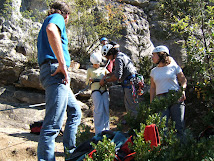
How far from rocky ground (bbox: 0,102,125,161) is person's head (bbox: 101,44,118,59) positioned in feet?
6.93

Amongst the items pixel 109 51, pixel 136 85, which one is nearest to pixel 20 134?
pixel 109 51

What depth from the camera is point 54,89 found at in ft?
9.32

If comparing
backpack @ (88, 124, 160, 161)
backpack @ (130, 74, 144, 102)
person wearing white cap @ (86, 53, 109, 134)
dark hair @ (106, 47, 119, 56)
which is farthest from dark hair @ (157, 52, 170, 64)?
backpack @ (88, 124, 160, 161)

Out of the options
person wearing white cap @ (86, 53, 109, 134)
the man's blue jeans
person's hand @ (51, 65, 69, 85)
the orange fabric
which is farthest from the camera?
person wearing white cap @ (86, 53, 109, 134)

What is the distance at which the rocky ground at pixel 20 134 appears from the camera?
4.22 metres

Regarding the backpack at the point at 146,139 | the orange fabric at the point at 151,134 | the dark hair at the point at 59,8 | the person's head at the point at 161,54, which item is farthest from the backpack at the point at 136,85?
the orange fabric at the point at 151,134

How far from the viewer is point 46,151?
273 cm

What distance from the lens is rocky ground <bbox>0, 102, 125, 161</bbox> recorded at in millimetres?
4217

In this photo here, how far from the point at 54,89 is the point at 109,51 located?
2621 millimetres

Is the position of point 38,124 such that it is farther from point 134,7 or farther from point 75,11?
point 134,7

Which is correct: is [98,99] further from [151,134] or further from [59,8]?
[151,134]

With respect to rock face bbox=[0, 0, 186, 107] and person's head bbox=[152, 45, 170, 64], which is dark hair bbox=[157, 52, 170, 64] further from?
rock face bbox=[0, 0, 186, 107]

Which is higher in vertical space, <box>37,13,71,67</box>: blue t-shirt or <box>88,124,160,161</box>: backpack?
<box>37,13,71,67</box>: blue t-shirt

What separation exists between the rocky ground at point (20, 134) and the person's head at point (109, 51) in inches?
83.2
